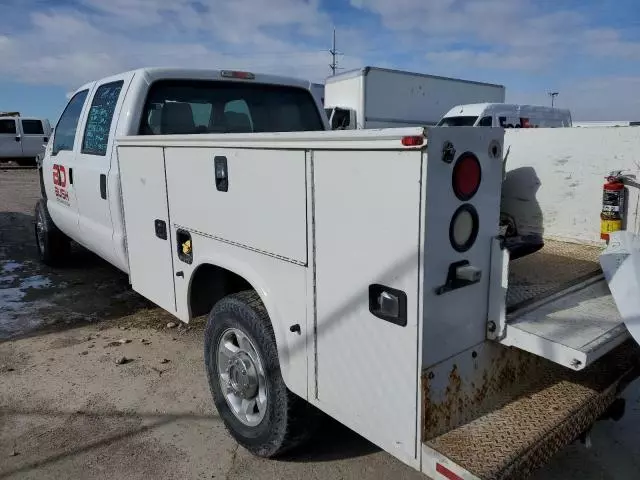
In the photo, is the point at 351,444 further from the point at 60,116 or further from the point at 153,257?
the point at 60,116

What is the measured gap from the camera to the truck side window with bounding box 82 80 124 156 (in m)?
4.19

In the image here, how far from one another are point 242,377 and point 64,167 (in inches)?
135

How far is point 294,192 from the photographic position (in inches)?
85.7

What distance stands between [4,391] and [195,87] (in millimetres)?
2583

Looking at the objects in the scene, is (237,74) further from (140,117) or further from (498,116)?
(498,116)

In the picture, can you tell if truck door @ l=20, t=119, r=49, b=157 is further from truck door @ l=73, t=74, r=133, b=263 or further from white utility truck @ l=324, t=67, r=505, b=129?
truck door @ l=73, t=74, r=133, b=263

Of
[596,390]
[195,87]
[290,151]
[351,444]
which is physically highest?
[195,87]

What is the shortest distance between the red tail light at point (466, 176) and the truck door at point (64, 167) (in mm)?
4066

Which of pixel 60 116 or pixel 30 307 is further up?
pixel 60 116

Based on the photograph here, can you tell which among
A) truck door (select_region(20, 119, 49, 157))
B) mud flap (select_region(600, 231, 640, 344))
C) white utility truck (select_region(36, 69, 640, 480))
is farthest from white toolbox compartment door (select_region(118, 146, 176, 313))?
truck door (select_region(20, 119, 49, 157))

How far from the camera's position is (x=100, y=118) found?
439cm

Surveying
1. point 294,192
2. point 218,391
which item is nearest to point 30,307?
point 218,391

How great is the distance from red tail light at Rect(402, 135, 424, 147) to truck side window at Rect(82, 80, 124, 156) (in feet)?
10.2

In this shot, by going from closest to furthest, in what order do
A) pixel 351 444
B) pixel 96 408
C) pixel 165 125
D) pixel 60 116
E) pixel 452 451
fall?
pixel 452 451, pixel 351 444, pixel 96 408, pixel 165 125, pixel 60 116
